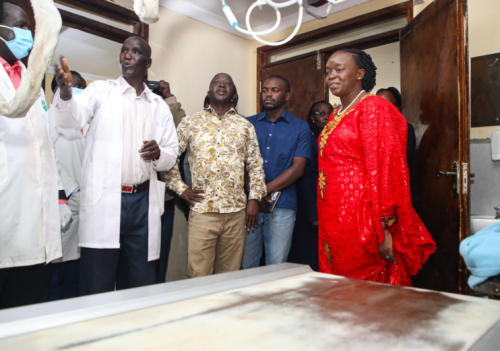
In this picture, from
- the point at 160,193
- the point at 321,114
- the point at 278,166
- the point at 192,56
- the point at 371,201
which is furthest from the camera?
the point at 192,56

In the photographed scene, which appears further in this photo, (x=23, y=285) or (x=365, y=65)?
(x=365, y=65)

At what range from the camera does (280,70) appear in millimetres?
4309

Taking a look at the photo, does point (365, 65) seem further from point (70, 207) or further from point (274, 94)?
point (70, 207)

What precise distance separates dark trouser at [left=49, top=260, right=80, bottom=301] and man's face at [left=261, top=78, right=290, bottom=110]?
5.73ft

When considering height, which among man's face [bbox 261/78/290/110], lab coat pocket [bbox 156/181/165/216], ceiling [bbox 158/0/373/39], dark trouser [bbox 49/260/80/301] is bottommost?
dark trouser [bbox 49/260/80/301]

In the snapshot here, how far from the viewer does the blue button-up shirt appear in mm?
2492

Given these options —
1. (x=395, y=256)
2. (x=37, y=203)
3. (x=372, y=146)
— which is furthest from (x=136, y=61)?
(x=395, y=256)

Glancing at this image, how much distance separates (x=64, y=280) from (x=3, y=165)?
1.21 m

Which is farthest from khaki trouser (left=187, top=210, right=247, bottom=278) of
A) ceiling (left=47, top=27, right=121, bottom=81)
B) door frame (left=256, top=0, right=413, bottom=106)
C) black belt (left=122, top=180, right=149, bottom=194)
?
door frame (left=256, top=0, right=413, bottom=106)

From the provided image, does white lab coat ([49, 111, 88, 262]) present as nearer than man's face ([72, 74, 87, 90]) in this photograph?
Yes

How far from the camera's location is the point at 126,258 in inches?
75.5

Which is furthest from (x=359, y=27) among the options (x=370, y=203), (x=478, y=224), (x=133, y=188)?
(x=133, y=188)

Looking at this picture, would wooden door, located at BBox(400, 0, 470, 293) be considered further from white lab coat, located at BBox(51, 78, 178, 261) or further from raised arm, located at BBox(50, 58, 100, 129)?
raised arm, located at BBox(50, 58, 100, 129)

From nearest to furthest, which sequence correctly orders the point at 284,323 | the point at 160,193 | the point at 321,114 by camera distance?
the point at 284,323
the point at 160,193
the point at 321,114
